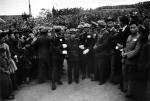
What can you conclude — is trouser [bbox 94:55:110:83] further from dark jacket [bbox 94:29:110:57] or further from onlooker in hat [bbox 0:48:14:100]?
onlooker in hat [bbox 0:48:14:100]

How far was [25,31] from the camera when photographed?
966 cm

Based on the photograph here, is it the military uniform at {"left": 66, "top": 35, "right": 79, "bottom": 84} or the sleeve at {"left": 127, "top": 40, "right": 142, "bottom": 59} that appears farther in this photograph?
the military uniform at {"left": 66, "top": 35, "right": 79, "bottom": 84}

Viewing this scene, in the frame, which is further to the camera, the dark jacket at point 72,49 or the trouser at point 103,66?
the dark jacket at point 72,49

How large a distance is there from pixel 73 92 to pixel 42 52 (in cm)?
194

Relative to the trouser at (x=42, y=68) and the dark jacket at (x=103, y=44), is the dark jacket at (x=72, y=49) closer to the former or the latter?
the dark jacket at (x=103, y=44)

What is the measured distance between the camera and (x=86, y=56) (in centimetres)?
826

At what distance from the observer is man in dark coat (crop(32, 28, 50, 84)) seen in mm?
8164

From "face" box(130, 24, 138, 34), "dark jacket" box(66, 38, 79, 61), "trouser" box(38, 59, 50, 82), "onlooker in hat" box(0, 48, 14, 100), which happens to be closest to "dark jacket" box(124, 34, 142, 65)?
"face" box(130, 24, 138, 34)

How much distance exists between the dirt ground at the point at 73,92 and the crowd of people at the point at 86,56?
21 cm

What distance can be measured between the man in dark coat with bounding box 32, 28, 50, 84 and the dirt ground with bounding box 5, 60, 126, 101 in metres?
0.46

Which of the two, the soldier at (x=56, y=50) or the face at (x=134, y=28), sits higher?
the face at (x=134, y=28)

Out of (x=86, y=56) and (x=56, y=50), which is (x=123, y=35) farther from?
(x=56, y=50)

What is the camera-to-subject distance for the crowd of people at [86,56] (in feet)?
19.8

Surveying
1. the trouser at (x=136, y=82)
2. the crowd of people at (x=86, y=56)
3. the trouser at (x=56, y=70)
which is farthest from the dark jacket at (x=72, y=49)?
the trouser at (x=136, y=82)
